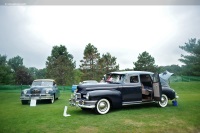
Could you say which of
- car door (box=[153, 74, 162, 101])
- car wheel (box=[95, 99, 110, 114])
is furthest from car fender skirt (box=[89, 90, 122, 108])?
car door (box=[153, 74, 162, 101])

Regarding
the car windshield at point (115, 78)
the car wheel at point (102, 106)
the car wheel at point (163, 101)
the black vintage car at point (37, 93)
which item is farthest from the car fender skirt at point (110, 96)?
the black vintage car at point (37, 93)

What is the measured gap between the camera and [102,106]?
847 cm

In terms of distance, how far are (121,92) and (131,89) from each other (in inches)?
22.9

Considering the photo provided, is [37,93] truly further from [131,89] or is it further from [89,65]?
[89,65]

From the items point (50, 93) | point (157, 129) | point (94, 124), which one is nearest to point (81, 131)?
point (94, 124)

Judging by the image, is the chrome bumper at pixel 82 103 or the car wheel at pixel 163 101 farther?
the car wheel at pixel 163 101

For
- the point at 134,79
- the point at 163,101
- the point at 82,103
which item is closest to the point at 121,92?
the point at 134,79

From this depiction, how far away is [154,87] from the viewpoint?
32.0 feet

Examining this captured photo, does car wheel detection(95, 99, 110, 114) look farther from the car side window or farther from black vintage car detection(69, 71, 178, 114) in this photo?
the car side window

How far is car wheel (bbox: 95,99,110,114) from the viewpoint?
328 inches

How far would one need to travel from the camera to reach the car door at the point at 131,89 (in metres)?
9.06

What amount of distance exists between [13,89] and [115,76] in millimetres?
23033

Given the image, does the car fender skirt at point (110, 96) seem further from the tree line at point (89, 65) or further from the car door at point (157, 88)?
the tree line at point (89, 65)

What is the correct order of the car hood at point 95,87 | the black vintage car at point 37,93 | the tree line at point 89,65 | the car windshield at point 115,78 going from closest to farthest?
the car hood at point 95,87
the car windshield at point 115,78
the black vintage car at point 37,93
the tree line at point 89,65
